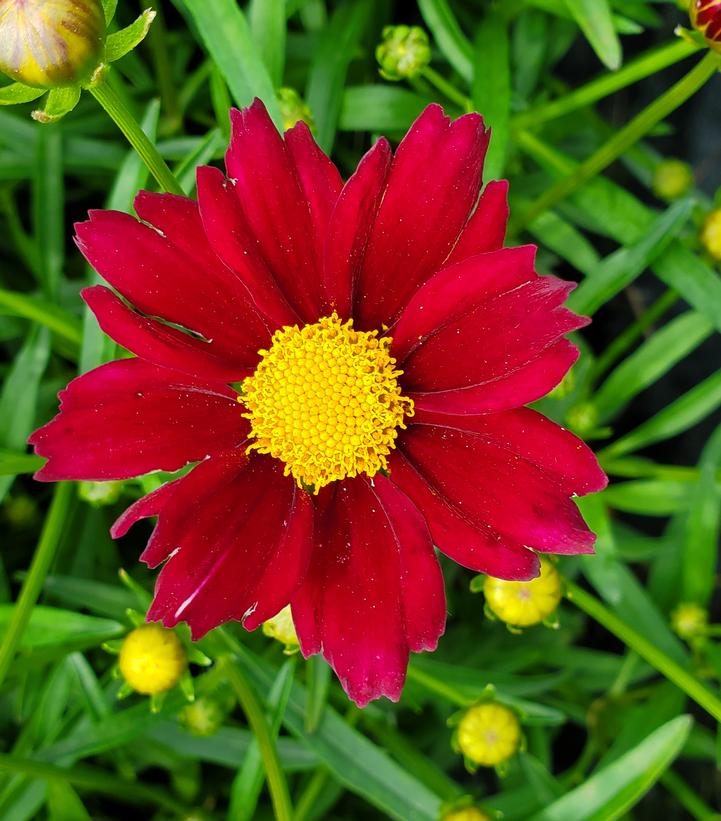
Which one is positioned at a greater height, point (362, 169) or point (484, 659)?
point (362, 169)

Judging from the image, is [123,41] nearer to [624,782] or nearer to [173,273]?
[173,273]

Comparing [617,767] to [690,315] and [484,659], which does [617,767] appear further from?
Result: [690,315]

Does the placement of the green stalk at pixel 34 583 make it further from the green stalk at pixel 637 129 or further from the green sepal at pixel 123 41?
the green stalk at pixel 637 129

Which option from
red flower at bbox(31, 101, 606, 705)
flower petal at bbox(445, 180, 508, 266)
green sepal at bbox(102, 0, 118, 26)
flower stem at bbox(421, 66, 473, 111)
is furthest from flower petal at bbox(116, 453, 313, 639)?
flower stem at bbox(421, 66, 473, 111)

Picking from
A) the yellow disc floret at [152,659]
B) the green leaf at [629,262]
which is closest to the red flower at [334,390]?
the yellow disc floret at [152,659]

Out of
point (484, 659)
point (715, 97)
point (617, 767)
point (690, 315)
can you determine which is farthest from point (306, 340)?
point (715, 97)

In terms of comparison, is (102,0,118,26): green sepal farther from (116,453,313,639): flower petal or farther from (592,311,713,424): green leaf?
(592,311,713,424): green leaf
